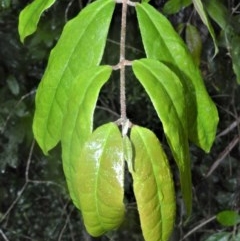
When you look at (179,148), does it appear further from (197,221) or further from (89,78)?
(197,221)

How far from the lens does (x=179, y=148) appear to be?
574 millimetres

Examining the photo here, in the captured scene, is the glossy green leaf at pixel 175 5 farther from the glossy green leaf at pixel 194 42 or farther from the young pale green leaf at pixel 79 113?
the young pale green leaf at pixel 79 113

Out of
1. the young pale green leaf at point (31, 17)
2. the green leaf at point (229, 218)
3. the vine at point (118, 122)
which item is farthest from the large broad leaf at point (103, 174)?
the green leaf at point (229, 218)

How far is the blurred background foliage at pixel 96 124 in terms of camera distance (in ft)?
5.42

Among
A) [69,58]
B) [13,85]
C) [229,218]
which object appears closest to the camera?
[69,58]

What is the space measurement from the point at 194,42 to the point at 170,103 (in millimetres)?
822

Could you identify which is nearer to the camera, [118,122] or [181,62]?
[118,122]

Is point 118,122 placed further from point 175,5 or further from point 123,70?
point 175,5

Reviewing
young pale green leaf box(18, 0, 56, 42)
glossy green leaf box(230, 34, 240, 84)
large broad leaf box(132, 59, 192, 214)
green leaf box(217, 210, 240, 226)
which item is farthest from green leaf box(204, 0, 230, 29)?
large broad leaf box(132, 59, 192, 214)

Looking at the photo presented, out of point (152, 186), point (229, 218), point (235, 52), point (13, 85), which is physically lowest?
point (229, 218)

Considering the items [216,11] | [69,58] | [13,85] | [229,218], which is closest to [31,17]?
[69,58]

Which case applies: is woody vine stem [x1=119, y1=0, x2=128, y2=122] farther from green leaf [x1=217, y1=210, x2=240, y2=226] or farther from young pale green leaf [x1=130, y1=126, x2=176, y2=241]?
green leaf [x1=217, y1=210, x2=240, y2=226]

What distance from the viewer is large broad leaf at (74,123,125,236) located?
531mm

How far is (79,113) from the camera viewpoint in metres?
0.58
